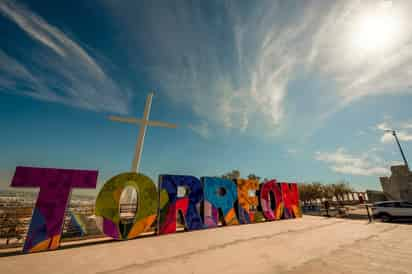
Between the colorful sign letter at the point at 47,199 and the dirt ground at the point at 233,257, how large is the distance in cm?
60

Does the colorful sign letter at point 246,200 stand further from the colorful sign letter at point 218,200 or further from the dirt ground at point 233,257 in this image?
the dirt ground at point 233,257

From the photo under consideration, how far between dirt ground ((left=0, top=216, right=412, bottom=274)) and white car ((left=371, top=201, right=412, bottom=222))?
7.52 meters

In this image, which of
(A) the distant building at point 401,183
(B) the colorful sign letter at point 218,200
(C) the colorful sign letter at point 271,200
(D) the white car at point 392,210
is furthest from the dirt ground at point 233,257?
(A) the distant building at point 401,183

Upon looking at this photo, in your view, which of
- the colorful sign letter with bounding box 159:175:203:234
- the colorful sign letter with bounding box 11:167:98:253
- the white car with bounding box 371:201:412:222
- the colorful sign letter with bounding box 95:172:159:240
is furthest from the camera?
the white car with bounding box 371:201:412:222

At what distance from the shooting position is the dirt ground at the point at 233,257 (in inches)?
183

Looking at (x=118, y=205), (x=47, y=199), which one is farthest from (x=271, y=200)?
(x=47, y=199)

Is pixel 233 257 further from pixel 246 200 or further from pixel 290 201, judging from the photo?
pixel 290 201

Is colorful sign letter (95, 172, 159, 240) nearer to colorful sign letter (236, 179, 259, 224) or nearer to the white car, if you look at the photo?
colorful sign letter (236, 179, 259, 224)

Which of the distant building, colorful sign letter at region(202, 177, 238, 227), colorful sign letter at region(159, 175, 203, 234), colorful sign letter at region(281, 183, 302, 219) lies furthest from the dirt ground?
the distant building

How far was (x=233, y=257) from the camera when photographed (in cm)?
547

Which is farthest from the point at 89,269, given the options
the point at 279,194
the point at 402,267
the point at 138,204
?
the point at 279,194

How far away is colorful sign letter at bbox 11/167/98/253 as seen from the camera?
669 centimetres

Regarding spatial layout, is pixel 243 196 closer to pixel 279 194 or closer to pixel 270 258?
pixel 279 194

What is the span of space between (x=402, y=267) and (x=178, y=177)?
9.39 meters
